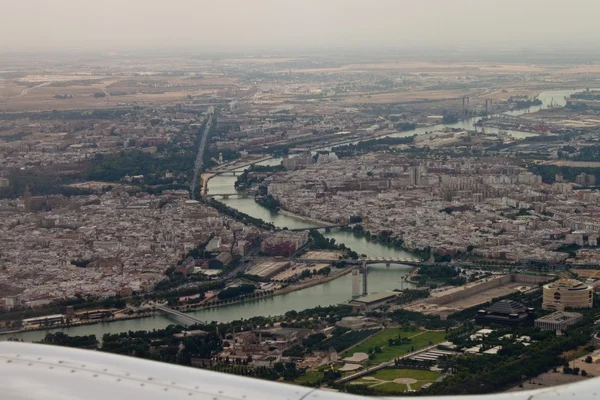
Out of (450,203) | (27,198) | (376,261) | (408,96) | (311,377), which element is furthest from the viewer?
(408,96)

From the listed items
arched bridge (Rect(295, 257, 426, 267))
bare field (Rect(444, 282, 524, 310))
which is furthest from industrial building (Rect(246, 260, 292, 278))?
bare field (Rect(444, 282, 524, 310))

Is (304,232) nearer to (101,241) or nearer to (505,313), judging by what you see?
(101,241)

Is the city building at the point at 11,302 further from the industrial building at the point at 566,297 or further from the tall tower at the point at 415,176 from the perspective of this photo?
the tall tower at the point at 415,176

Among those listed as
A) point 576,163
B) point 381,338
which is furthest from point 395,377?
point 576,163

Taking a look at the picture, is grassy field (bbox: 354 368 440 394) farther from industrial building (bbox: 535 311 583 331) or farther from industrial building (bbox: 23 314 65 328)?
industrial building (bbox: 23 314 65 328)

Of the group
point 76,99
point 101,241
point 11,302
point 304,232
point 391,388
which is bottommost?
point 304,232

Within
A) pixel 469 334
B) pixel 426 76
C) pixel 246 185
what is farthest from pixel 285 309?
pixel 426 76
